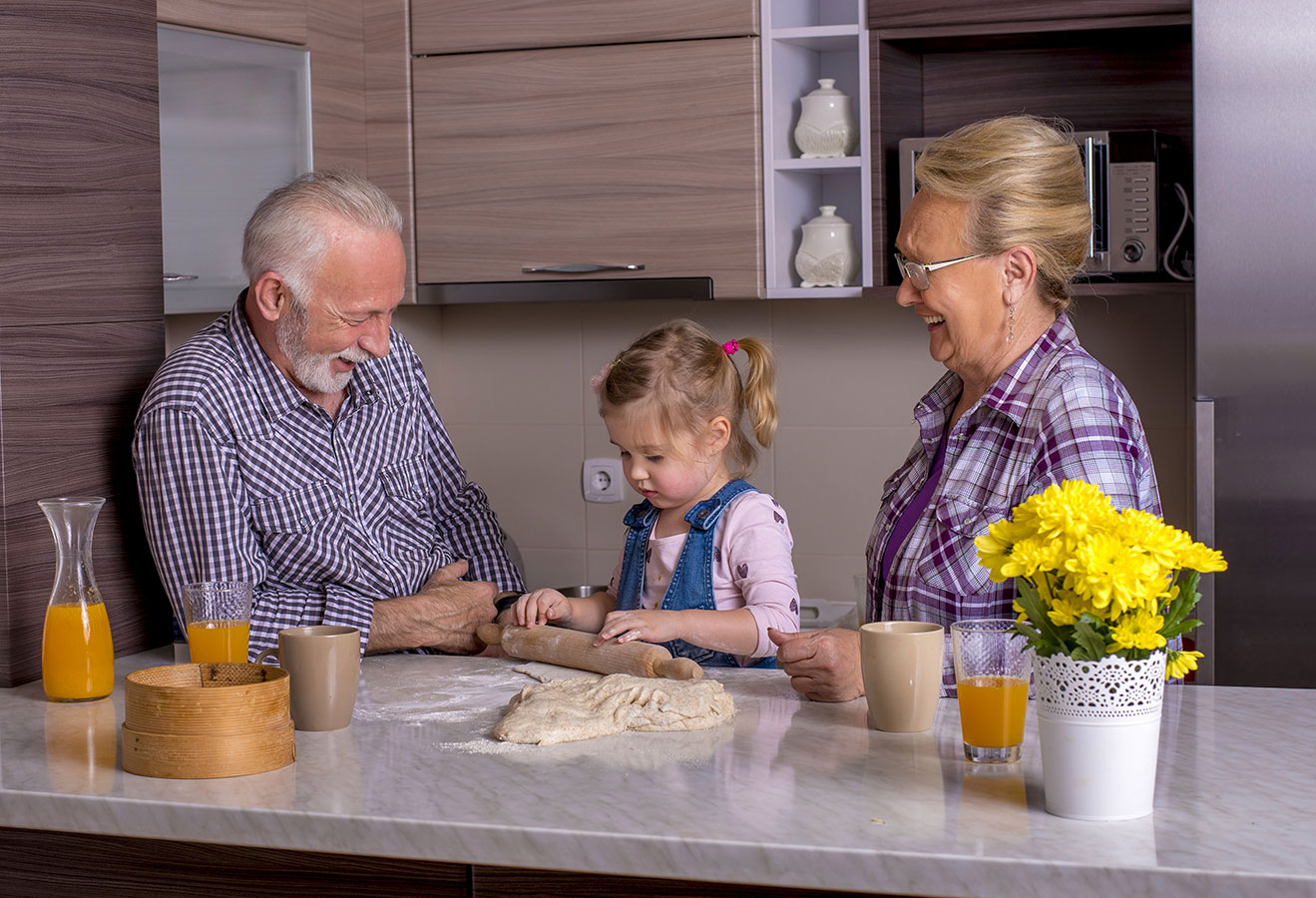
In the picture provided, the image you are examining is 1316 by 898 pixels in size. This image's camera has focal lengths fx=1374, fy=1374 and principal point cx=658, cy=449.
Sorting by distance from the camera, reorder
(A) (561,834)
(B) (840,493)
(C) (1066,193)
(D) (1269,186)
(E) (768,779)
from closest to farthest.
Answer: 1. (A) (561,834)
2. (E) (768,779)
3. (C) (1066,193)
4. (D) (1269,186)
5. (B) (840,493)

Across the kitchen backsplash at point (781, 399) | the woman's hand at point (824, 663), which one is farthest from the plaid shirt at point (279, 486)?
the kitchen backsplash at point (781, 399)

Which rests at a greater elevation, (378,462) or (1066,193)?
(1066,193)

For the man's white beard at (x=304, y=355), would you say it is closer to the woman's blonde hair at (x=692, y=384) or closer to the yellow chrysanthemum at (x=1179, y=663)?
the woman's blonde hair at (x=692, y=384)

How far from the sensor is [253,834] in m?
1.13

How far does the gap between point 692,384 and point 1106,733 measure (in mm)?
985

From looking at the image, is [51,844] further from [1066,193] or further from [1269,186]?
[1269,186]

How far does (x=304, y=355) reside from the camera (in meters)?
1.91

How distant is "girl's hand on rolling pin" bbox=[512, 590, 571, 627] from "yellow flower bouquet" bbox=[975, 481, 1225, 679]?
0.81m

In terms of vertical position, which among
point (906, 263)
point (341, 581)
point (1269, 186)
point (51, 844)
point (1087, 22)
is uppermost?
point (1087, 22)

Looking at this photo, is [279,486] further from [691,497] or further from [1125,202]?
[1125,202]

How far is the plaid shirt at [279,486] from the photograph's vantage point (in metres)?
1.77

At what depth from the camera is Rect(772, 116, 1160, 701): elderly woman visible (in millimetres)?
1560

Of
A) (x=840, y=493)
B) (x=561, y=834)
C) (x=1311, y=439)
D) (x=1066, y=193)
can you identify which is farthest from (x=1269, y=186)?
(x=561, y=834)

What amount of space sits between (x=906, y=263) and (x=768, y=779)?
2.53 feet
